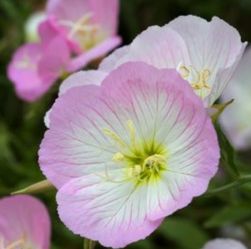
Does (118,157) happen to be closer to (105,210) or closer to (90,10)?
(105,210)

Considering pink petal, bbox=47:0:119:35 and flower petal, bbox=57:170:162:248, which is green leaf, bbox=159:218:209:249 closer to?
pink petal, bbox=47:0:119:35

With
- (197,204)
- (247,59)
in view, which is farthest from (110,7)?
(197,204)

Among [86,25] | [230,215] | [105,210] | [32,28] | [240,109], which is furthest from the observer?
[32,28]

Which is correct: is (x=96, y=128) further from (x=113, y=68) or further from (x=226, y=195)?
(x=226, y=195)

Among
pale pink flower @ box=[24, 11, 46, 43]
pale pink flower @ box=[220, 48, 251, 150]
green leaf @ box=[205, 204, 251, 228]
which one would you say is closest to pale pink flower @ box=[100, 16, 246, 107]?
green leaf @ box=[205, 204, 251, 228]

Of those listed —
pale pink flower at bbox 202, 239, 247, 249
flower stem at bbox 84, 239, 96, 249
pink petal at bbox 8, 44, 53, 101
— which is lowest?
pale pink flower at bbox 202, 239, 247, 249

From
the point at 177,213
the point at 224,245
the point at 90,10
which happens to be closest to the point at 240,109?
the point at 177,213

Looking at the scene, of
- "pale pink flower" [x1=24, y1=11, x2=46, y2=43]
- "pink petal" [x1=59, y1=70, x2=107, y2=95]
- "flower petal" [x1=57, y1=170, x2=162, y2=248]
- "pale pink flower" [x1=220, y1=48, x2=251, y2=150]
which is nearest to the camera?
"flower petal" [x1=57, y1=170, x2=162, y2=248]
